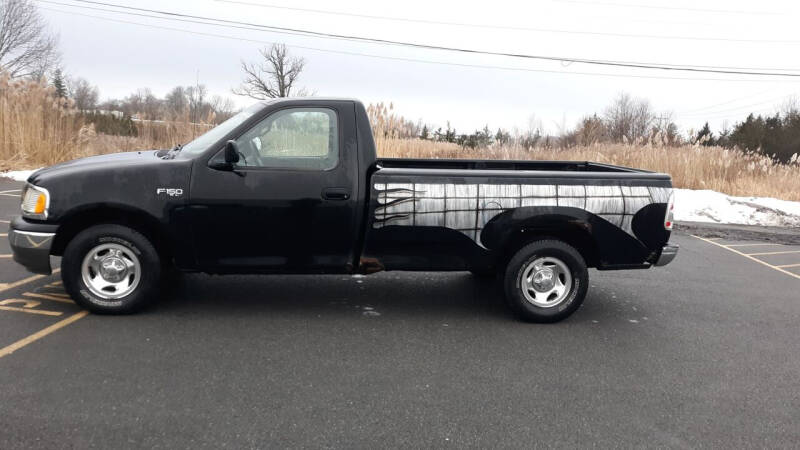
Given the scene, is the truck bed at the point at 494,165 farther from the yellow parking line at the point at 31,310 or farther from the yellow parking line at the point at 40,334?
the yellow parking line at the point at 31,310

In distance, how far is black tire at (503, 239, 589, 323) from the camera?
5066 mm

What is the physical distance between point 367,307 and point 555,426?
8.02 feet

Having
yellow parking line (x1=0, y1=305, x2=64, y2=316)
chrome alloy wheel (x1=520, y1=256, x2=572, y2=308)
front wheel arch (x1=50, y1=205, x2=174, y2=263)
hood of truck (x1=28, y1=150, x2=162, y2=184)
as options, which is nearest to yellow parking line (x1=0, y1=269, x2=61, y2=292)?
yellow parking line (x1=0, y1=305, x2=64, y2=316)

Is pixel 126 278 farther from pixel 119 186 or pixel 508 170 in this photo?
pixel 508 170

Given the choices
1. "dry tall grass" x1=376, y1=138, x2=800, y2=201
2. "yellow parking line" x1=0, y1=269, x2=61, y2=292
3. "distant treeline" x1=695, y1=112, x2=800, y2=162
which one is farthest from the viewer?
"distant treeline" x1=695, y1=112, x2=800, y2=162

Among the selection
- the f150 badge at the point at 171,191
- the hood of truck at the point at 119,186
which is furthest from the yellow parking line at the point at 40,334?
the f150 badge at the point at 171,191

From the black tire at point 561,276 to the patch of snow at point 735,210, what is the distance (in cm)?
804

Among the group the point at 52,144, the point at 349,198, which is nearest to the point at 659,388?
the point at 349,198

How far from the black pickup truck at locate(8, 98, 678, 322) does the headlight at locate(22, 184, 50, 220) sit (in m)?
0.01

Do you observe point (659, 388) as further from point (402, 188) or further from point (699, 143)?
point (699, 143)

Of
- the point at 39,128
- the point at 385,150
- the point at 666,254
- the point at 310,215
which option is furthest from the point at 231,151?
the point at 39,128

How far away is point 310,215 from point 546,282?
7.06 feet

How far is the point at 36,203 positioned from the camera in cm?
470

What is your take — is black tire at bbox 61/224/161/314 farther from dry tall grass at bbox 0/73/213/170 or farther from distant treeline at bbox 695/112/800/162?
distant treeline at bbox 695/112/800/162
